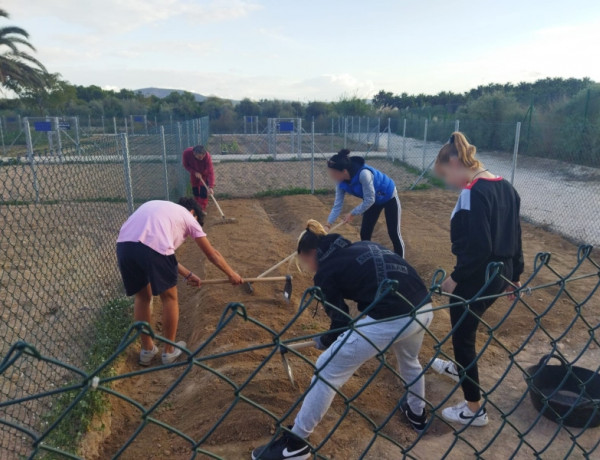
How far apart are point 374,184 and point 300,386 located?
267 cm

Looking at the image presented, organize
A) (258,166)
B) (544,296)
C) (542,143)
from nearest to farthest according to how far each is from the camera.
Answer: (544,296) → (542,143) → (258,166)

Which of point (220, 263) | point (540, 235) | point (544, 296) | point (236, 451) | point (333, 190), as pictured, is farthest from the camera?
point (333, 190)

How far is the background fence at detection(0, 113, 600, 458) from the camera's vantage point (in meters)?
3.51

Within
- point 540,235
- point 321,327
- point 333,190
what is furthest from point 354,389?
point 333,190

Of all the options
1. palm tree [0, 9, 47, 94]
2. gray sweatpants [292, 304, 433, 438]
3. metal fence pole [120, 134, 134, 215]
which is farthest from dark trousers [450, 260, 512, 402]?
palm tree [0, 9, 47, 94]

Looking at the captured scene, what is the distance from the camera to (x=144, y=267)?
12.7 feet

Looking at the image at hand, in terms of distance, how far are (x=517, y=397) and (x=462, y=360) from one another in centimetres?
114

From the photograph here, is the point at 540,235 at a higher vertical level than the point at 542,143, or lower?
lower

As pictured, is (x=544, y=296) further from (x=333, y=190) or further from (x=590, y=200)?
(x=333, y=190)

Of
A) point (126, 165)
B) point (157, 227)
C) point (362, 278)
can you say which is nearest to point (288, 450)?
point (362, 278)

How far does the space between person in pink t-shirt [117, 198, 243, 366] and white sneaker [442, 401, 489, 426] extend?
214 cm

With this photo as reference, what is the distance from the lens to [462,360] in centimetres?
310

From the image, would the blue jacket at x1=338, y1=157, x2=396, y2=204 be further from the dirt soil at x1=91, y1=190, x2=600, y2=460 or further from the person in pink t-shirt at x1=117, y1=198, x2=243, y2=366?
the person in pink t-shirt at x1=117, y1=198, x2=243, y2=366

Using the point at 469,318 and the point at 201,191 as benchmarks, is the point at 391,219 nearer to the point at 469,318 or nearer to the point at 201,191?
the point at 469,318
